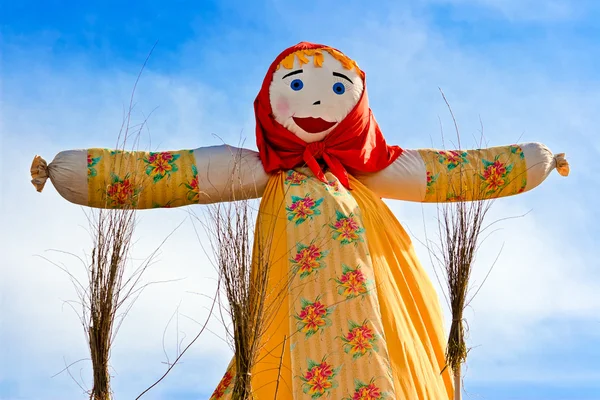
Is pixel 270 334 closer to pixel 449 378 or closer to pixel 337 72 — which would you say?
pixel 449 378

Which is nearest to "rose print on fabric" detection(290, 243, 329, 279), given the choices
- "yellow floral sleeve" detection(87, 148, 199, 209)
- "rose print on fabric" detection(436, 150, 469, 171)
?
"yellow floral sleeve" detection(87, 148, 199, 209)

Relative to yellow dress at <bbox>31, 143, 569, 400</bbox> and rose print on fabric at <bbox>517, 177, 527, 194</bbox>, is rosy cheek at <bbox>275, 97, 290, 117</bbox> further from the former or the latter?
rose print on fabric at <bbox>517, 177, 527, 194</bbox>

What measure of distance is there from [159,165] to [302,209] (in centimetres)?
68

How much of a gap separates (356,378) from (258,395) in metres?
0.38

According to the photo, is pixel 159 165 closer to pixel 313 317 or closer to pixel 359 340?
pixel 313 317

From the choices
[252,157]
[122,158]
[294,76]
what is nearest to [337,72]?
[294,76]

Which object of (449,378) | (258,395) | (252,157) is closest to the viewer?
(258,395)

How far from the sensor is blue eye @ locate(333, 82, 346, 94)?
3.85 metres

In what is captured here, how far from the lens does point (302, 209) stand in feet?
11.9

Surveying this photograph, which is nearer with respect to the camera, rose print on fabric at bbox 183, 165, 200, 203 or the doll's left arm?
rose print on fabric at bbox 183, 165, 200, 203

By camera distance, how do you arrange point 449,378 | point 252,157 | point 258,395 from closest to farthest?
point 258,395
point 449,378
point 252,157

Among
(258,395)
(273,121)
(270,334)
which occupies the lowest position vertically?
(258,395)

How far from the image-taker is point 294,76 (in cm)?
386

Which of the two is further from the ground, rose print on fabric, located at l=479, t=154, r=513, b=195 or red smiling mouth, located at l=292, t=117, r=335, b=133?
red smiling mouth, located at l=292, t=117, r=335, b=133
